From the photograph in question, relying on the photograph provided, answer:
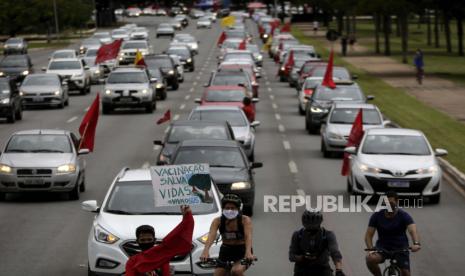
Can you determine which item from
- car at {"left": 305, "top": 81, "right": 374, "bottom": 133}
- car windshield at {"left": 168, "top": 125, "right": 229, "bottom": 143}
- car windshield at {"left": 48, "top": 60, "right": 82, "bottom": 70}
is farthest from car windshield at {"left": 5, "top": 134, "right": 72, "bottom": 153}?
car windshield at {"left": 48, "top": 60, "right": 82, "bottom": 70}

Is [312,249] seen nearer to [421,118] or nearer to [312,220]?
[312,220]

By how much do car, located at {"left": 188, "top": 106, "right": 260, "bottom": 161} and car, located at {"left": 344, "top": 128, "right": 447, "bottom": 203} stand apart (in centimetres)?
559

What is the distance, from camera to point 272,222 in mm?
22844

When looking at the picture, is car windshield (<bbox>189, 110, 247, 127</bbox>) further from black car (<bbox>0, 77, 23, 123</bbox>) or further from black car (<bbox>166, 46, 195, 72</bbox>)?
black car (<bbox>166, 46, 195, 72</bbox>)

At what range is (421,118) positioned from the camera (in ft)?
149

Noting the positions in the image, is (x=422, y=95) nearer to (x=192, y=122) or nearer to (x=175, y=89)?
(x=175, y=89)

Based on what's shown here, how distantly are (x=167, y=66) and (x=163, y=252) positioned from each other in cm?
5156

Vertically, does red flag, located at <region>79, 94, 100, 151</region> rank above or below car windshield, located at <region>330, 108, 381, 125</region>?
above

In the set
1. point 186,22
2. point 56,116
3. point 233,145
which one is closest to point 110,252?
point 233,145

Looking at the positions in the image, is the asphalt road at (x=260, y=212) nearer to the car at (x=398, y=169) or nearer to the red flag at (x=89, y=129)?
the car at (x=398, y=169)

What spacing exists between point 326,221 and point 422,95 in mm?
35235

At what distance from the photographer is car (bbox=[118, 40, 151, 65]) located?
80375 millimetres

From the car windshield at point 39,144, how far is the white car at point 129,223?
28.8ft

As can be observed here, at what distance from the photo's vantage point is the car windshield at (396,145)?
2633 centimetres
